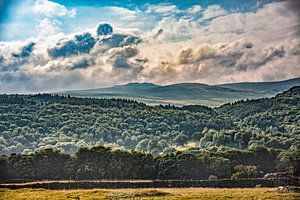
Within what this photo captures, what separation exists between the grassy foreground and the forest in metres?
6.94

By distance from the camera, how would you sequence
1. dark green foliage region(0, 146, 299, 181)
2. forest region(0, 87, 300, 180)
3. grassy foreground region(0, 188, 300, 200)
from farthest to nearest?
forest region(0, 87, 300, 180) < dark green foliage region(0, 146, 299, 181) < grassy foreground region(0, 188, 300, 200)

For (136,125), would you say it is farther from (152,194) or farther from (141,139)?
(152,194)

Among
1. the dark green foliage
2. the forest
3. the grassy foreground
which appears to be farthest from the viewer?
the forest

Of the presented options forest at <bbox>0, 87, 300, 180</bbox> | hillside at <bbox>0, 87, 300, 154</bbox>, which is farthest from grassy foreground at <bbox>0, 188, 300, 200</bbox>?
hillside at <bbox>0, 87, 300, 154</bbox>

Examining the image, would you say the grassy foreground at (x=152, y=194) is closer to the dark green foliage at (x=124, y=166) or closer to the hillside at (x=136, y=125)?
the dark green foliage at (x=124, y=166)

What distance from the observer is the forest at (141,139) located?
168 ft

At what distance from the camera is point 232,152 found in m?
55.3

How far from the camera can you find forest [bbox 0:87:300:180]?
5106 cm

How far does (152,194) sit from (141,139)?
173ft

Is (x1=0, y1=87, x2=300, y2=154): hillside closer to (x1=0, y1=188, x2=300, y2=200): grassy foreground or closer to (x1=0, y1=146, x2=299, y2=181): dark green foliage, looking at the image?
(x1=0, y1=146, x2=299, y2=181): dark green foliage

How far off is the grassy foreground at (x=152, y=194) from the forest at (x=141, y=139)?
22.8 ft

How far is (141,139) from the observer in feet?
306

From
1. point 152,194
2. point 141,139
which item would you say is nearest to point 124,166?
point 152,194

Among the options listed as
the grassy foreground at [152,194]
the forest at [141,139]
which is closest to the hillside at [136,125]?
the forest at [141,139]
